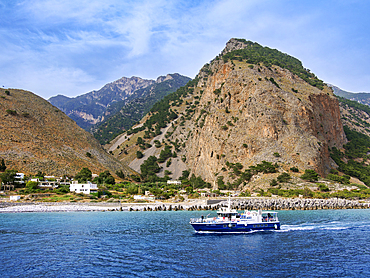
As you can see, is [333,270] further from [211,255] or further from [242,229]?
[242,229]

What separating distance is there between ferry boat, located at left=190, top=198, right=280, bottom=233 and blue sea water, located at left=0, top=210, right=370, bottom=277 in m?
1.34

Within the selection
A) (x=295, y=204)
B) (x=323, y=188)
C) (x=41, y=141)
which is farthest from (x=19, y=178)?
(x=323, y=188)

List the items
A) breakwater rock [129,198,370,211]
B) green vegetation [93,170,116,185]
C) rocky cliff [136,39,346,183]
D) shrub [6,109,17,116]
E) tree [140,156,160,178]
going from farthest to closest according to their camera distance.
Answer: tree [140,156,160,178] → shrub [6,109,17,116] → rocky cliff [136,39,346,183] → green vegetation [93,170,116,185] → breakwater rock [129,198,370,211]

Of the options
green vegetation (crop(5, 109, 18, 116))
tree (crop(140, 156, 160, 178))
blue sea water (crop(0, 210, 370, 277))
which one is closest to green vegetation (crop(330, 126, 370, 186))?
blue sea water (crop(0, 210, 370, 277))

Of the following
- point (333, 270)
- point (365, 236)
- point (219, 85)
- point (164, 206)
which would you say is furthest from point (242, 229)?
point (219, 85)

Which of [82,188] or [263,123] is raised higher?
[263,123]

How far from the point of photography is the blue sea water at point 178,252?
79.4ft

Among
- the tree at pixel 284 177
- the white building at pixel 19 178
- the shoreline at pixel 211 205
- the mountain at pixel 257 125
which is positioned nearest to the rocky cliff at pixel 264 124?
the mountain at pixel 257 125

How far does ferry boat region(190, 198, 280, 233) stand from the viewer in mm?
43625

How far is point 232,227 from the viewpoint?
145ft

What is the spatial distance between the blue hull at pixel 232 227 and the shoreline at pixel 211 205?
3234 cm

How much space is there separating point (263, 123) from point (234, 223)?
83.2 m

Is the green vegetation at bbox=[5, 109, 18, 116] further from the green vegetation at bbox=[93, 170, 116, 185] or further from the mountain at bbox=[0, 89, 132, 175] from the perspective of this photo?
the green vegetation at bbox=[93, 170, 116, 185]

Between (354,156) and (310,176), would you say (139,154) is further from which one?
(354,156)
